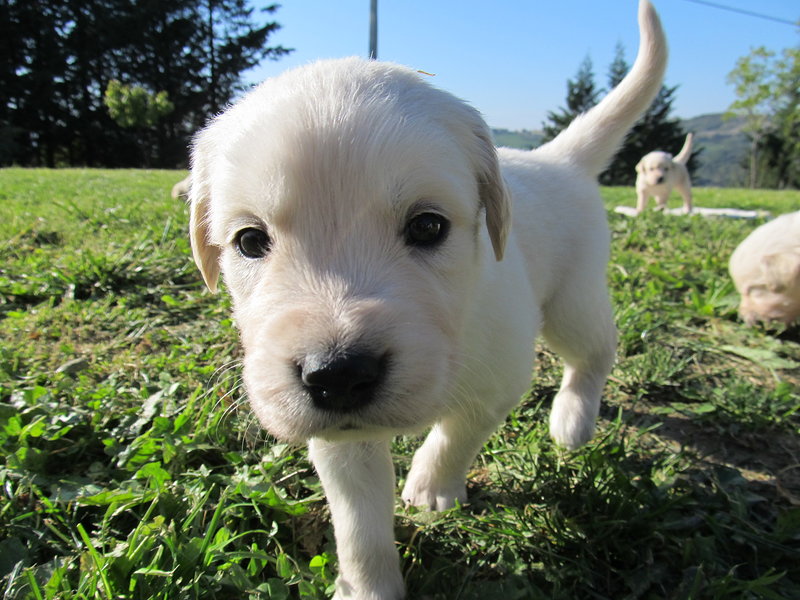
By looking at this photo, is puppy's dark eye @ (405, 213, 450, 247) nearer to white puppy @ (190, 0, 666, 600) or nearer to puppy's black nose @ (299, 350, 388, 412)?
white puppy @ (190, 0, 666, 600)

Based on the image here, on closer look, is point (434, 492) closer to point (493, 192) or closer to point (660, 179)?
point (493, 192)

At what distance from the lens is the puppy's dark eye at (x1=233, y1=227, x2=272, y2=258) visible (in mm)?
1566

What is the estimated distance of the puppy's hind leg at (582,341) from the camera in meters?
2.62

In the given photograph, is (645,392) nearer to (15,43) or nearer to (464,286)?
(464,286)

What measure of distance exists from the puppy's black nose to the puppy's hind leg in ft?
4.98

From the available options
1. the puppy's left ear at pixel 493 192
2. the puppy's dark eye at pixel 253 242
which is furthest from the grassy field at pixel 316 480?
the puppy's left ear at pixel 493 192

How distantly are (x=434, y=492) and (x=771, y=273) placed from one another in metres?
2.55

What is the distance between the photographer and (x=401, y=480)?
2.34 metres

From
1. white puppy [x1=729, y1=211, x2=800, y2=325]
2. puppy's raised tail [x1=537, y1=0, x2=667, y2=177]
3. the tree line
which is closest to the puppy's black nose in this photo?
puppy's raised tail [x1=537, y1=0, x2=667, y2=177]

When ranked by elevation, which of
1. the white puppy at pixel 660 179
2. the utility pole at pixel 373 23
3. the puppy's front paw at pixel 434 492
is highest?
the utility pole at pixel 373 23

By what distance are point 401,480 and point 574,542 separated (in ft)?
2.41

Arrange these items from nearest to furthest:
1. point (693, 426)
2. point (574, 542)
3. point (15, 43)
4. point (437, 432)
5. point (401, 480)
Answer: point (574, 542) → point (437, 432) → point (401, 480) → point (693, 426) → point (15, 43)

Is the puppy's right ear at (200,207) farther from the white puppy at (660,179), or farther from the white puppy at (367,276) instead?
the white puppy at (660,179)

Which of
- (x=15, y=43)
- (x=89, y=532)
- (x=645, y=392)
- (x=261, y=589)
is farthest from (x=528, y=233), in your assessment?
(x=15, y=43)
